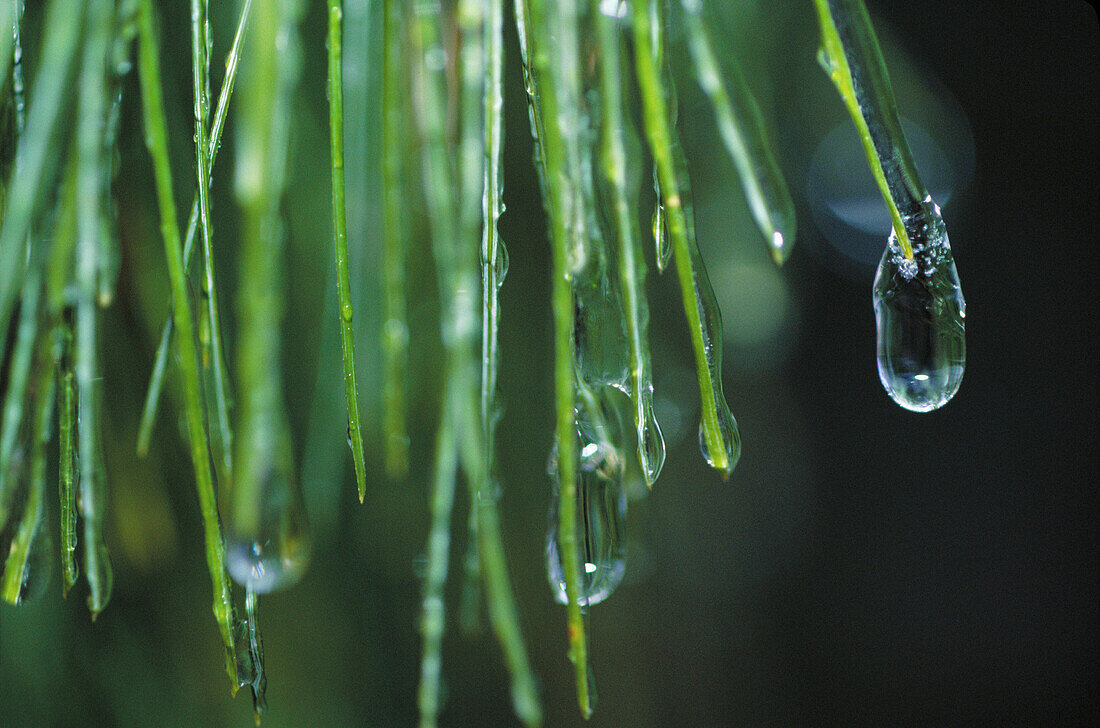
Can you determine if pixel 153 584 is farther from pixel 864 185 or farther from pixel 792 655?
pixel 864 185

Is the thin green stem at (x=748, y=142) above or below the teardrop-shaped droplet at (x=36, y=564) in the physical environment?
above

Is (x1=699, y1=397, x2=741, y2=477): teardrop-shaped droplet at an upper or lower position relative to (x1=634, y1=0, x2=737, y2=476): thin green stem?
lower

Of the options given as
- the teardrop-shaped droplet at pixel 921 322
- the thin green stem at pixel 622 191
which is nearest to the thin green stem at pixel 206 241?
the thin green stem at pixel 622 191

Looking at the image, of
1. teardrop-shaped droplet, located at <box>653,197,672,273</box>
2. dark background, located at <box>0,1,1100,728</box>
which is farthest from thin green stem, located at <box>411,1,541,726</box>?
dark background, located at <box>0,1,1100,728</box>

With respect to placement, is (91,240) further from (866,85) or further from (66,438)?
(866,85)

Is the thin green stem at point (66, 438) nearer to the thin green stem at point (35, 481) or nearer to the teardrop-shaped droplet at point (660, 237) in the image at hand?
the thin green stem at point (35, 481)

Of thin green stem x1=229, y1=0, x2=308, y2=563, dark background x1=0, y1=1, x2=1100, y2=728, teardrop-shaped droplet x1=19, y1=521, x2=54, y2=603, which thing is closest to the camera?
thin green stem x1=229, y1=0, x2=308, y2=563

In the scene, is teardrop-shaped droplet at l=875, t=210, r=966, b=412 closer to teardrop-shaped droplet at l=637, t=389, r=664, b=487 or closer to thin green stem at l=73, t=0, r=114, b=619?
teardrop-shaped droplet at l=637, t=389, r=664, b=487
